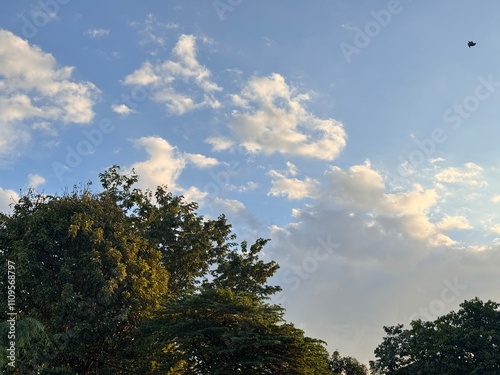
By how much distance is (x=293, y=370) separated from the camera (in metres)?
23.5

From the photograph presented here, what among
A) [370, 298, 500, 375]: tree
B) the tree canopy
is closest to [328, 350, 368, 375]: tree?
[370, 298, 500, 375]: tree

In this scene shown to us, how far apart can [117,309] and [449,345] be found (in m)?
23.5

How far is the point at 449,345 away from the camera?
35250 millimetres

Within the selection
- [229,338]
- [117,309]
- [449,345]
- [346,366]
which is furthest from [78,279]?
[346,366]

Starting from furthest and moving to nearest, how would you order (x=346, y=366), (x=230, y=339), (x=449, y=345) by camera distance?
(x=346, y=366) → (x=449, y=345) → (x=230, y=339)

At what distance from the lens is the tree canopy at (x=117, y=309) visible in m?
23.7

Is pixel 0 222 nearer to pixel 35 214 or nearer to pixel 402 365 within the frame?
pixel 35 214

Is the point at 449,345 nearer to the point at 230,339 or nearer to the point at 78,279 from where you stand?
the point at 230,339

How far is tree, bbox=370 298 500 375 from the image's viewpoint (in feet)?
112

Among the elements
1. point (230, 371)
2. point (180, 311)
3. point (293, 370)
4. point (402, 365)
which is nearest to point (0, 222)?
point (180, 311)

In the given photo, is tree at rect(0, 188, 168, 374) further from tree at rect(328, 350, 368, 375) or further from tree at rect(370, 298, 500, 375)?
tree at rect(328, 350, 368, 375)

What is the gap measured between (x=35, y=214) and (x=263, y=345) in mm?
15280

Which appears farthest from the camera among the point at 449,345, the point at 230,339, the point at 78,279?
the point at 449,345

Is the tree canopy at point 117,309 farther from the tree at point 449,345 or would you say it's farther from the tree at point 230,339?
the tree at point 449,345
